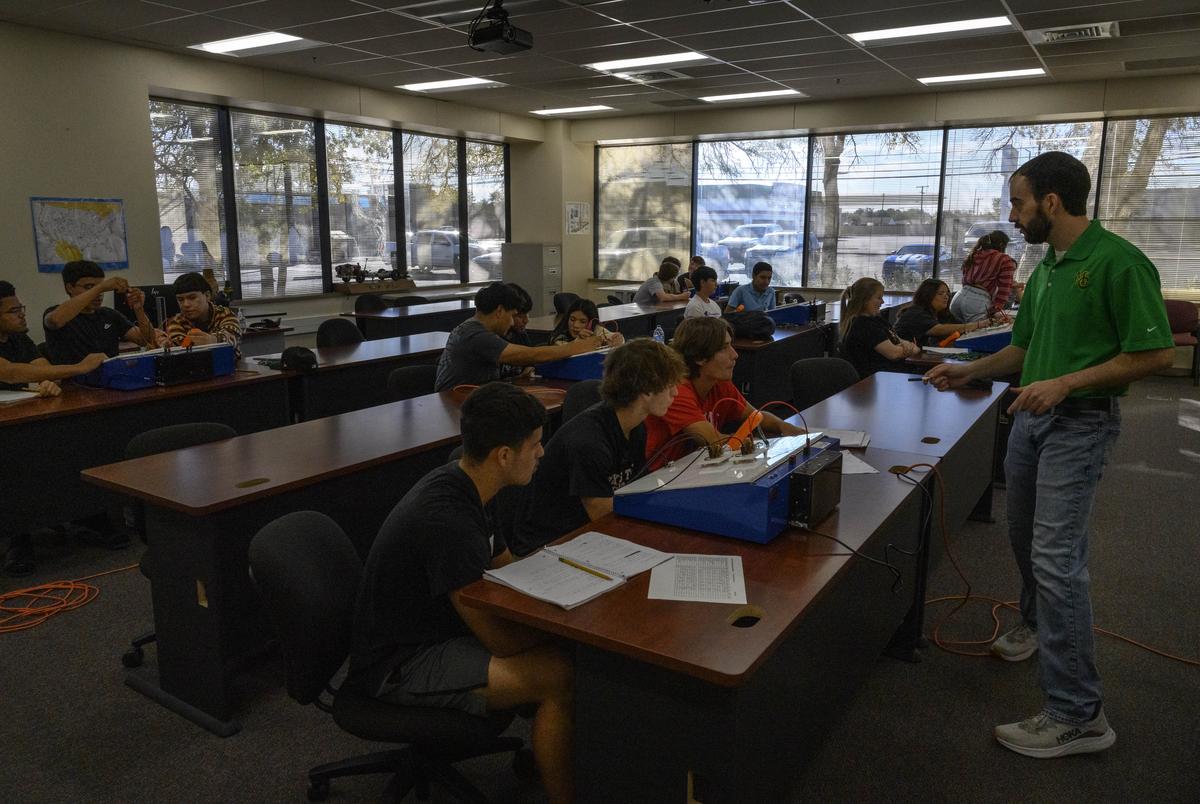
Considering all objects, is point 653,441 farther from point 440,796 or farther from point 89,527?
point 89,527

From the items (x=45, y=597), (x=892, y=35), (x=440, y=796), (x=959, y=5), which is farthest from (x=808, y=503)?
(x=892, y=35)

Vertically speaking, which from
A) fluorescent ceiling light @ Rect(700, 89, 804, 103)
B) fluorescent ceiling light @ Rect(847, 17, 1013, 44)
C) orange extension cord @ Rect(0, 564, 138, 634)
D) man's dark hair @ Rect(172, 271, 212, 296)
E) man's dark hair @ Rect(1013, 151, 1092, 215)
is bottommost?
orange extension cord @ Rect(0, 564, 138, 634)

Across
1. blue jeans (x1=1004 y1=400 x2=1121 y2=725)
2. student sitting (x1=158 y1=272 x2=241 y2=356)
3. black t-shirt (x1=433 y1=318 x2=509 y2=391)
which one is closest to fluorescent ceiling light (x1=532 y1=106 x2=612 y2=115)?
student sitting (x1=158 y1=272 x2=241 y2=356)

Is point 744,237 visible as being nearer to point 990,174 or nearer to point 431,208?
point 990,174

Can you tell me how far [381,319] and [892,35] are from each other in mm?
4926

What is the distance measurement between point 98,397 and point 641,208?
28.8ft

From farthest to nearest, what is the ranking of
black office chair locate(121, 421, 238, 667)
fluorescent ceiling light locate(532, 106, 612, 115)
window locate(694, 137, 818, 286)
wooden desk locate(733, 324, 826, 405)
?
window locate(694, 137, 818, 286)
fluorescent ceiling light locate(532, 106, 612, 115)
wooden desk locate(733, 324, 826, 405)
black office chair locate(121, 421, 238, 667)

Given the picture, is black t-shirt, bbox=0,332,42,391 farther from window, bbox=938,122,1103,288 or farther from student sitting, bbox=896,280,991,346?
window, bbox=938,122,1103,288

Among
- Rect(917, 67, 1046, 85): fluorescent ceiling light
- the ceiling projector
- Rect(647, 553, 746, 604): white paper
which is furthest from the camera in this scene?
Rect(917, 67, 1046, 85): fluorescent ceiling light

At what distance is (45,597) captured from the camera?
3.50 meters

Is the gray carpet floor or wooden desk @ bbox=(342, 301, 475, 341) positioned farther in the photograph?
wooden desk @ bbox=(342, 301, 475, 341)

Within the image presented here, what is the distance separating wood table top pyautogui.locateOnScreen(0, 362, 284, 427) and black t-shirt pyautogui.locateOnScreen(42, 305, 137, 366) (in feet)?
1.24

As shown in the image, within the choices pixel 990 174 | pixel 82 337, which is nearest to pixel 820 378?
pixel 82 337

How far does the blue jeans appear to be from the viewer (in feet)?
7.46
